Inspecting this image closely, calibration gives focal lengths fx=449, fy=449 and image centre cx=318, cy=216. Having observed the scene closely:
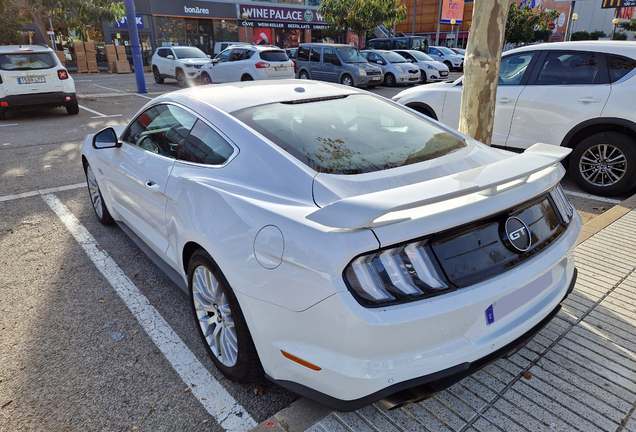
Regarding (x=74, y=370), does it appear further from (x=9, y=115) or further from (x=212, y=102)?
(x=9, y=115)

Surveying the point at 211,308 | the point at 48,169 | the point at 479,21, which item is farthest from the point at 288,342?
the point at 48,169

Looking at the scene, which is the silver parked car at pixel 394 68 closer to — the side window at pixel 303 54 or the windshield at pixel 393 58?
the windshield at pixel 393 58

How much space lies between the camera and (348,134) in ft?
8.66

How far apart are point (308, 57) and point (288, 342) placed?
700 inches

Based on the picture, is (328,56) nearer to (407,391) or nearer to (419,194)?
(419,194)

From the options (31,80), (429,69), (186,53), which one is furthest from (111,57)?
(429,69)

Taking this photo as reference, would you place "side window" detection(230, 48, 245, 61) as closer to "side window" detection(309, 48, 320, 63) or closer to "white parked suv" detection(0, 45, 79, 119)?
"side window" detection(309, 48, 320, 63)

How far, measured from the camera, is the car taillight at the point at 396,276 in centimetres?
174

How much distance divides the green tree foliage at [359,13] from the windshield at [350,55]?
7635 mm

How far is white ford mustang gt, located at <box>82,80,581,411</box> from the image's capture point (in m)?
1.74

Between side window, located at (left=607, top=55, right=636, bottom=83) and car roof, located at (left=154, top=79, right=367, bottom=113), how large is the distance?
3761mm

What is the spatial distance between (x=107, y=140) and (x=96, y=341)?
171 cm

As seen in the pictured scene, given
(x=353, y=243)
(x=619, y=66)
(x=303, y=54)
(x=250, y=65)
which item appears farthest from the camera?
(x=303, y=54)

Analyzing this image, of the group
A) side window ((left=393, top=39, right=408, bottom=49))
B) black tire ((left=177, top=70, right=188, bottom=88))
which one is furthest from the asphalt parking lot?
side window ((left=393, top=39, right=408, bottom=49))
